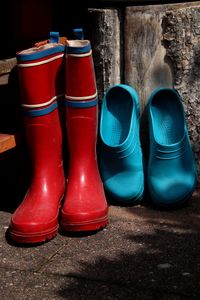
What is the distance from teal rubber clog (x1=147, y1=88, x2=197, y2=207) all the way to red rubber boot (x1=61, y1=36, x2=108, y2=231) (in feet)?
0.97

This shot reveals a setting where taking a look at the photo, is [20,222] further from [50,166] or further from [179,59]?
[179,59]

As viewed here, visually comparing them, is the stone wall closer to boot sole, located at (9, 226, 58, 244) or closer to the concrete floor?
the concrete floor

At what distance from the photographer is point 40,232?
2.89 meters

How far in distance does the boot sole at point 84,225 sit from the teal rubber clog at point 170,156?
40cm

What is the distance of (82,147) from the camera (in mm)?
3160

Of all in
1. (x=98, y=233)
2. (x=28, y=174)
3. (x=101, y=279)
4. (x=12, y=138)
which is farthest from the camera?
(x=28, y=174)

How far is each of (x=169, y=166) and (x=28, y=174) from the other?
86cm

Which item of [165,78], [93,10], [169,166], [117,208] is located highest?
A: [93,10]

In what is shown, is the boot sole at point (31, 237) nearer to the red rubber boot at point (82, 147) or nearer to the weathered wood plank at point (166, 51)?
the red rubber boot at point (82, 147)

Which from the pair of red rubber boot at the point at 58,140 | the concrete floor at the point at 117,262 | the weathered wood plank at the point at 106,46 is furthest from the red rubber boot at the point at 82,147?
the weathered wood plank at the point at 106,46

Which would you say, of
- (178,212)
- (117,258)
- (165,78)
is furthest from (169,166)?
(117,258)

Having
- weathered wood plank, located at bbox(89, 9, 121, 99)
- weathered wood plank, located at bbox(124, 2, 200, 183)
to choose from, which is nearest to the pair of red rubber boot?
weathered wood plank, located at bbox(89, 9, 121, 99)

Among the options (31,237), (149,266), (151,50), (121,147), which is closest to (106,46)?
(151,50)

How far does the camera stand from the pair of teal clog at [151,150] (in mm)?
3264
